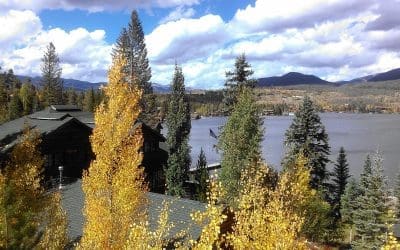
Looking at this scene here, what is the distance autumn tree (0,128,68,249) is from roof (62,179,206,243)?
1769 mm

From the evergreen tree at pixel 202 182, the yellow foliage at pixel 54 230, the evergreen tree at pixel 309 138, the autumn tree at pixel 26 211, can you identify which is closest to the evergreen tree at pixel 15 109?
the evergreen tree at pixel 202 182

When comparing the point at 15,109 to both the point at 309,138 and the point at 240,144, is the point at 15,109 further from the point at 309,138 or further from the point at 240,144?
the point at 240,144

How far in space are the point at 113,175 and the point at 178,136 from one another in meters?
21.6

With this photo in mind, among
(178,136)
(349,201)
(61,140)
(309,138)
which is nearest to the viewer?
(61,140)

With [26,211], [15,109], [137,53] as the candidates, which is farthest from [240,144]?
[15,109]

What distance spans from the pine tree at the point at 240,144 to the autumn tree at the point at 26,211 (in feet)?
37.7

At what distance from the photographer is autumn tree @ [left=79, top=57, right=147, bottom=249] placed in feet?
56.6

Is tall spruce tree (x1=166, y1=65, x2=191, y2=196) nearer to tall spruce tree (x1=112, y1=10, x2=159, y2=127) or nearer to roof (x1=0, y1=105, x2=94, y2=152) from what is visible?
roof (x1=0, y1=105, x2=94, y2=152)

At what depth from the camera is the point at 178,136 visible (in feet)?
130

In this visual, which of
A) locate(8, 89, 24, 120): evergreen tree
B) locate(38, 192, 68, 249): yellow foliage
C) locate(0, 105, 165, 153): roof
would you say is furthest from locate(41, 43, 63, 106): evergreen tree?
locate(38, 192, 68, 249): yellow foliage

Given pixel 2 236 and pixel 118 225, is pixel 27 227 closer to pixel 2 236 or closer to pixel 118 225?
pixel 2 236

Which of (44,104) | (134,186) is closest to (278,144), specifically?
(44,104)

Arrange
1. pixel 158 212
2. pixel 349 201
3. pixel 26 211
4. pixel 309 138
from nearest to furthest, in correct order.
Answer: pixel 26 211, pixel 158 212, pixel 309 138, pixel 349 201

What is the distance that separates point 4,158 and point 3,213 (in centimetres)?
1881
